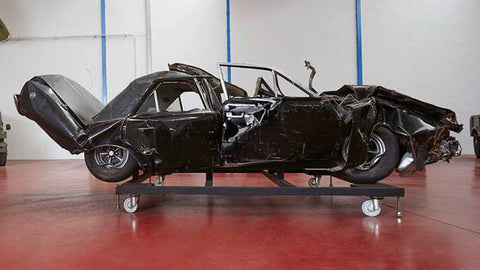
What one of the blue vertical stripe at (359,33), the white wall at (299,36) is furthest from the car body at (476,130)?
the white wall at (299,36)

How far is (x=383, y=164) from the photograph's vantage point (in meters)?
3.48

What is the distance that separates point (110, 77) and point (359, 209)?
28.4 feet

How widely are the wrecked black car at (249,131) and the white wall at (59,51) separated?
6.97 meters

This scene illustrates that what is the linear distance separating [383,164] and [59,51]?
996cm

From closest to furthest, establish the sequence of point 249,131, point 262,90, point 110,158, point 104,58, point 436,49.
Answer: point 249,131, point 110,158, point 262,90, point 436,49, point 104,58

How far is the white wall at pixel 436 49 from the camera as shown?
9.78 meters

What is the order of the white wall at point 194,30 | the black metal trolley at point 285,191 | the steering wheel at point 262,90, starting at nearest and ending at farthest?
the black metal trolley at point 285,191
the steering wheel at point 262,90
the white wall at point 194,30

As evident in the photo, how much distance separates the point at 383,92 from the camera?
3.56 meters

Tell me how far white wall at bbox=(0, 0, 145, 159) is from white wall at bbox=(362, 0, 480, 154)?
6.78 meters

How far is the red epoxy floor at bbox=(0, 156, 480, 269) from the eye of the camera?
2.05 m

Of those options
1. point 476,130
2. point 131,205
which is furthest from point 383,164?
point 476,130

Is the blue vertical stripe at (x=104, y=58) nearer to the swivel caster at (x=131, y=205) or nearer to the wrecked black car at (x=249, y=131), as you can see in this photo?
the wrecked black car at (x=249, y=131)

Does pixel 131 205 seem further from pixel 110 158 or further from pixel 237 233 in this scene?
pixel 237 233

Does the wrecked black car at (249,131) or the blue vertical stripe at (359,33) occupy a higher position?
the blue vertical stripe at (359,33)
